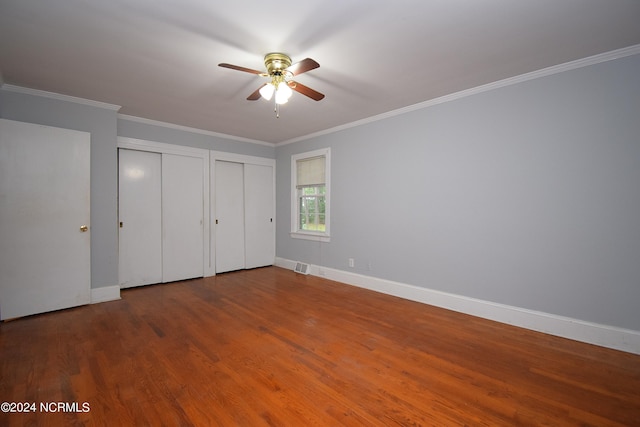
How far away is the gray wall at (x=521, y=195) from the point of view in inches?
96.1

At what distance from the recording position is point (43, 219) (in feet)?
10.6

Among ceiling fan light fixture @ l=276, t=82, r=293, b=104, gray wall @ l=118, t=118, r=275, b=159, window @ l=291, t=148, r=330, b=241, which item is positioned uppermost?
gray wall @ l=118, t=118, r=275, b=159

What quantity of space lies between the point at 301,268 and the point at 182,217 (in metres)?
2.30

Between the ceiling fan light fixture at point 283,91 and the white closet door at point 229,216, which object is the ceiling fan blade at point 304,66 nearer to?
the ceiling fan light fixture at point 283,91

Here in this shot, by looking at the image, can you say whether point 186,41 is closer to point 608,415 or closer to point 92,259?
point 92,259

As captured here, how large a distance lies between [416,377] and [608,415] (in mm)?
1109

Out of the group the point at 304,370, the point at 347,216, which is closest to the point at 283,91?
the point at 304,370

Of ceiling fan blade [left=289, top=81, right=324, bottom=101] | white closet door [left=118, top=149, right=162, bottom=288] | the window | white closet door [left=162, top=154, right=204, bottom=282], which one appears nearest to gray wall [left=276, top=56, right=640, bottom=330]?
the window

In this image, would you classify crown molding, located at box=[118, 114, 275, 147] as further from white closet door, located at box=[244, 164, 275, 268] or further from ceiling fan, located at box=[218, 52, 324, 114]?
ceiling fan, located at box=[218, 52, 324, 114]

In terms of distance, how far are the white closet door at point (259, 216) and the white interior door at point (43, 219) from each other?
8.45ft

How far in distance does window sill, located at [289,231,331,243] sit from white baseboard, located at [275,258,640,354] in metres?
0.93

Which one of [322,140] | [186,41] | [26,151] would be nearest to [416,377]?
[186,41]

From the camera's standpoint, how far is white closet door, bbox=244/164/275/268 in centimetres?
562

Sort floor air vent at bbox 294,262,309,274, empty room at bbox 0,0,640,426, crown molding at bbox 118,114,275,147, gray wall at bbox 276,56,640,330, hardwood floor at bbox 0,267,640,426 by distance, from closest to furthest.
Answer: hardwood floor at bbox 0,267,640,426 → empty room at bbox 0,0,640,426 → gray wall at bbox 276,56,640,330 → crown molding at bbox 118,114,275,147 → floor air vent at bbox 294,262,309,274
